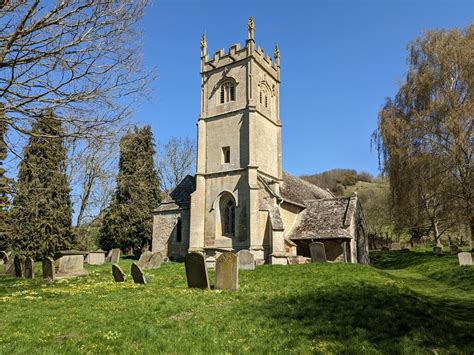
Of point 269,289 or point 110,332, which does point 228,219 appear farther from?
point 110,332

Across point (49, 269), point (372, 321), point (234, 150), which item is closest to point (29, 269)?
point (49, 269)

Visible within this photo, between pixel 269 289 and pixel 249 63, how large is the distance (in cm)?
1945

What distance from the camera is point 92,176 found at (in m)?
29.9

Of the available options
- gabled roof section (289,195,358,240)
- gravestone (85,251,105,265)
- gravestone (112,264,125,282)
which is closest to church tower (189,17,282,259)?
gabled roof section (289,195,358,240)

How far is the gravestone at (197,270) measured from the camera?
11367mm

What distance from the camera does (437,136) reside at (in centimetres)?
2311

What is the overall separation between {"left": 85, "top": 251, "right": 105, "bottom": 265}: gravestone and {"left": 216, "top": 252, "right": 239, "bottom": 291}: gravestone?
55.6ft

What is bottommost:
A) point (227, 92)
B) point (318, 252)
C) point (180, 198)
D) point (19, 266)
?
point (19, 266)

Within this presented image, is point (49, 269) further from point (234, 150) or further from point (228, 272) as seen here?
point (234, 150)

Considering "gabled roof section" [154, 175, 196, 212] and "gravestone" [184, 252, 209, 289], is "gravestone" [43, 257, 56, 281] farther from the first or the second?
"gabled roof section" [154, 175, 196, 212]

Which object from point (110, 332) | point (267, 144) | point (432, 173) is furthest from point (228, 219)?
point (110, 332)

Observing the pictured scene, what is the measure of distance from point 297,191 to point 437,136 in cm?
1171

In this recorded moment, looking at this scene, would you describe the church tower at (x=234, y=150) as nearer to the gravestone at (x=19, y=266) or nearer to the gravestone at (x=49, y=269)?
the gravestone at (x=19, y=266)

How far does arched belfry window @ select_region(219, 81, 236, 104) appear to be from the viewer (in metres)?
28.2
